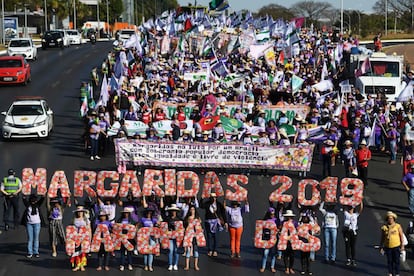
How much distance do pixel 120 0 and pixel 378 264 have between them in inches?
5110

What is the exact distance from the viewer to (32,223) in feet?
57.8

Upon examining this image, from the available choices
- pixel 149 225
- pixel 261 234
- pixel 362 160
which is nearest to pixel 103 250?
pixel 149 225

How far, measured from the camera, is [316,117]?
29.0m

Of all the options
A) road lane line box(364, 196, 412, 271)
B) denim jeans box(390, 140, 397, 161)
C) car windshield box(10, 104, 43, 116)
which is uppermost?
car windshield box(10, 104, 43, 116)

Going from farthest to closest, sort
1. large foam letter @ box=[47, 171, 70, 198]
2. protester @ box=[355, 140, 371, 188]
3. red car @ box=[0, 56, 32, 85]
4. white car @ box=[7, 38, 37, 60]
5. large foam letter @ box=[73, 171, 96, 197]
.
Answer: white car @ box=[7, 38, 37, 60], red car @ box=[0, 56, 32, 85], protester @ box=[355, 140, 371, 188], large foam letter @ box=[73, 171, 96, 197], large foam letter @ box=[47, 171, 70, 198]

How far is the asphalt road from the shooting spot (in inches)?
675

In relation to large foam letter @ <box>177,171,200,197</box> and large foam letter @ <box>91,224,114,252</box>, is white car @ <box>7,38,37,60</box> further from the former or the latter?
large foam letter @ <box>91,224,114,252</box>

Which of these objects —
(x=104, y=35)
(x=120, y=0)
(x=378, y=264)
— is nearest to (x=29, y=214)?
(x=378, y=264)

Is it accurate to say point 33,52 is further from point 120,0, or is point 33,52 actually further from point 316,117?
point 120,0

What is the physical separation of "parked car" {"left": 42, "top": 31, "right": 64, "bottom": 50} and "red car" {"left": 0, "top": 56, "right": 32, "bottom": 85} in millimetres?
24655

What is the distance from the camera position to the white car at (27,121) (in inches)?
1218

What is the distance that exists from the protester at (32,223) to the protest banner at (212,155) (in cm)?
782

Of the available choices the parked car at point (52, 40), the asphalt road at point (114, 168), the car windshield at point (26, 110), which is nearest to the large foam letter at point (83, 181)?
the asphalt road at point (114, 168)

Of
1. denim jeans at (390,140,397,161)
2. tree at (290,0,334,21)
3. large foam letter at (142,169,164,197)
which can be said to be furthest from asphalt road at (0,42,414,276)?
tree at (290,0,334,21)
